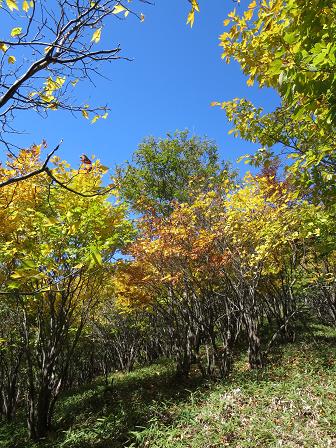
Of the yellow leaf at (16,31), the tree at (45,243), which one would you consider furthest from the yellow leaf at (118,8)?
the tree at (45,243)

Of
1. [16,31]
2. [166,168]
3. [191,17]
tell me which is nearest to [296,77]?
[191,17]

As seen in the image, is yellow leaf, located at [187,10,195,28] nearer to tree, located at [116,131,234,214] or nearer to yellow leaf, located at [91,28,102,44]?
yellow leaf, located at [91,28,102,44]

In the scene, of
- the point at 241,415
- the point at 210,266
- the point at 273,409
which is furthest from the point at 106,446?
the point at 210,266

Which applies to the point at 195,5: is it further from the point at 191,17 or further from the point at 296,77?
the point at 296,77

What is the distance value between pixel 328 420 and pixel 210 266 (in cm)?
602

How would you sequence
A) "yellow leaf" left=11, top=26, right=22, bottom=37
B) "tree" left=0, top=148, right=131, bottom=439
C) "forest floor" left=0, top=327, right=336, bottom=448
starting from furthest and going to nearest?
"tree" left=0, top=148, right=131, bottom=439, "forest floor" left=0, top=327, right=336, bottom=448, "yellow leaf" left=11, top=26, right=22, bottom=37

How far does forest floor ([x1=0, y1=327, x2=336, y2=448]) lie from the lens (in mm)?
5863

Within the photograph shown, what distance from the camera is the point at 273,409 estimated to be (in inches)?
269

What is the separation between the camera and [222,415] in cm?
696

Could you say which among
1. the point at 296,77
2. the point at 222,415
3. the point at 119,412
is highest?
the point at 296,77

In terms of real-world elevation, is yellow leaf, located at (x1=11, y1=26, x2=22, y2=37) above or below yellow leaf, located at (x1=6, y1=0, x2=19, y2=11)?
below

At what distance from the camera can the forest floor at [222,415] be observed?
586cm

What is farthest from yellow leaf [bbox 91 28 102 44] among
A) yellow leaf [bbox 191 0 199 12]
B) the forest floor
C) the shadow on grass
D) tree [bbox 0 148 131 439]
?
the shadow on grass

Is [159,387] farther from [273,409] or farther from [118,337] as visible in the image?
[118,337]
